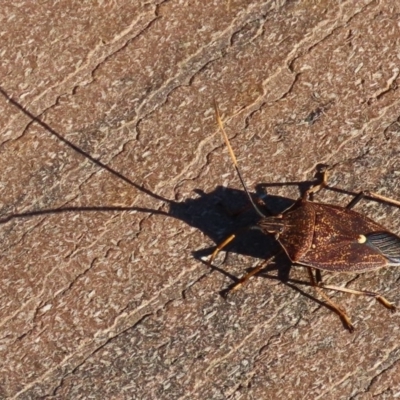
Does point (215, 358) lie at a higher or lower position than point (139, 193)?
lower

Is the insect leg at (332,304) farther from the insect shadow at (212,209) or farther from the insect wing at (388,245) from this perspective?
the insect wing at (388,245)

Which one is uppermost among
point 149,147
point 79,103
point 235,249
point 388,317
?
point 79,103

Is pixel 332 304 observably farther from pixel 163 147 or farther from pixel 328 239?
pixel 163 147

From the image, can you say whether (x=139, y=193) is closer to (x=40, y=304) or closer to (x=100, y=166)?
(x=100, y=166)

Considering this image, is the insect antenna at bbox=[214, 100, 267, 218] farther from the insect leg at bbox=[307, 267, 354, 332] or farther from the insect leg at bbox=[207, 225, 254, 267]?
the insect leg at bbox=[307, 267, 354, 332]

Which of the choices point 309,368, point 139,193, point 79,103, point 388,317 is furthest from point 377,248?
point 79,103
